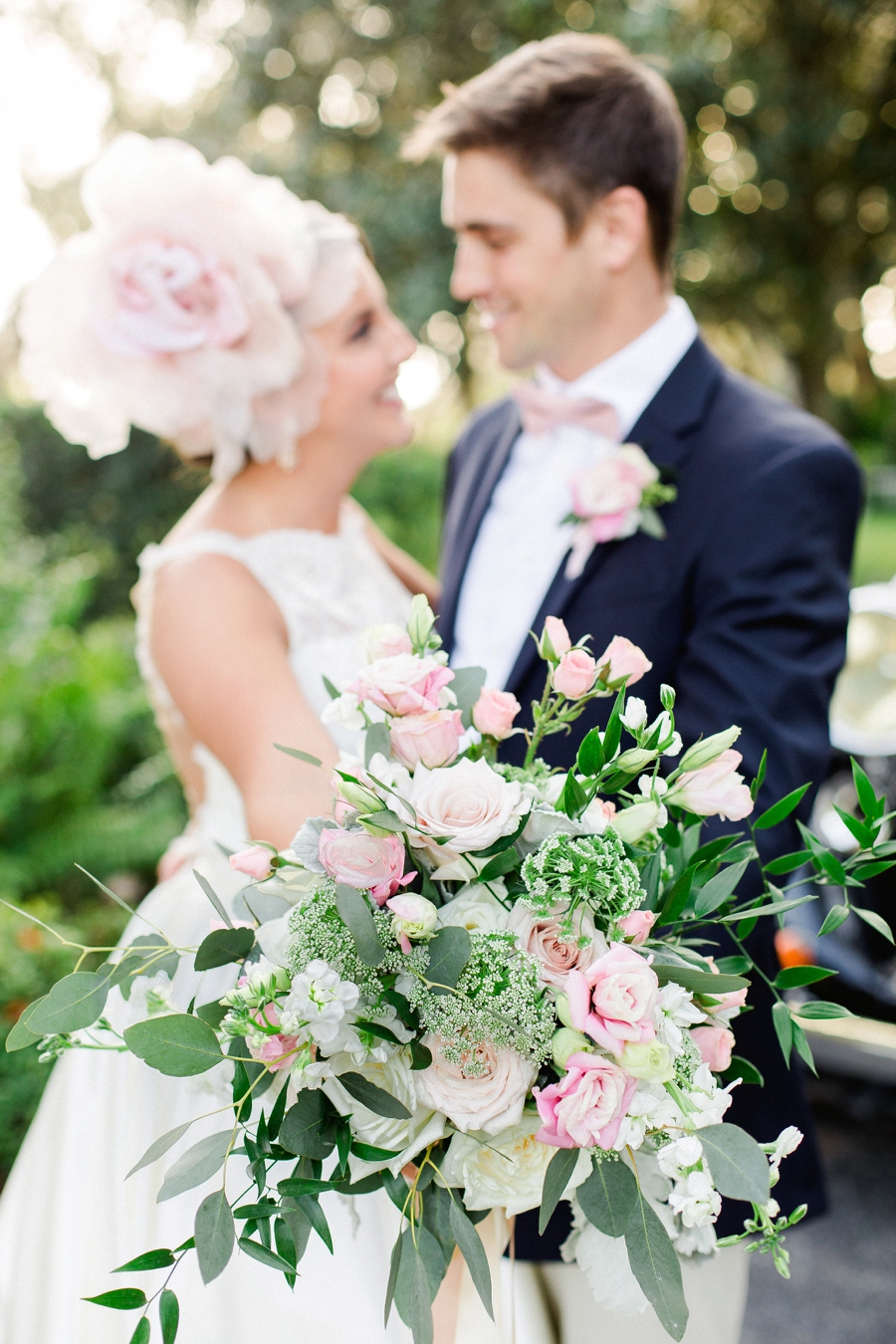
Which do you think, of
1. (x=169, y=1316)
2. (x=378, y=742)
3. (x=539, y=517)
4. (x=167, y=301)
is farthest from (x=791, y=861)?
(x=167, y=301)

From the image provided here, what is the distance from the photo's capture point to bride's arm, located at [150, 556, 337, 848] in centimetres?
165

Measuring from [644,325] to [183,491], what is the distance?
833cm

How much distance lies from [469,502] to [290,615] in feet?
2.80

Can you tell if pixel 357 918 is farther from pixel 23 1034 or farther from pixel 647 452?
pixel 647 452

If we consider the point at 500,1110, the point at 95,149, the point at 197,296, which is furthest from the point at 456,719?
the point at 95,149

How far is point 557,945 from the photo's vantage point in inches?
43.3

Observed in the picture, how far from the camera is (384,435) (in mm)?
2521

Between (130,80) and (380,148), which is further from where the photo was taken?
(130,80)

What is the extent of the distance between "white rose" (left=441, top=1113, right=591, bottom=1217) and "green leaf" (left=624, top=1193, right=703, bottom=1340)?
0.31 ft

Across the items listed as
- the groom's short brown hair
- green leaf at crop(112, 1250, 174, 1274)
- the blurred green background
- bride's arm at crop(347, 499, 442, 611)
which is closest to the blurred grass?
the blurred green background

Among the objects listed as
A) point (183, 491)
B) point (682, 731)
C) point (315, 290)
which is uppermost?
point (315, 290)

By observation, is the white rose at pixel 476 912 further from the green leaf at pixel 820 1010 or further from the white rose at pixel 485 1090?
the green leaf at pixel 820 1010

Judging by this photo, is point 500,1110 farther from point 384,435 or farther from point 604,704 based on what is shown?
point 384,435

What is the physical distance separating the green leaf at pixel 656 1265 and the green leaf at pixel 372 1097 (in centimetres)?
26
